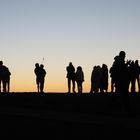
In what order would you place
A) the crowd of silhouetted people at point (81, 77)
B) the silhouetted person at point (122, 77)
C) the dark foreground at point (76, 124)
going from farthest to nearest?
the crowd of silhouetted people at point (81, 77) → the silhouetted person at point (122, 77) → the dark foreground at point (76, 124)

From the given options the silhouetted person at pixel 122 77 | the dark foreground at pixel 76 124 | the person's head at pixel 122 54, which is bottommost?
the dark foreground at pixel 76 124

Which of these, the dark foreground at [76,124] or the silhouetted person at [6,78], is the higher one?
the silhouetted person at [6,78]

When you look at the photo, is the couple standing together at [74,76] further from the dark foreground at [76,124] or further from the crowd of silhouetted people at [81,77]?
the dark foreground at [76,124]

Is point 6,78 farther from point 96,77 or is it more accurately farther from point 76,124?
point 76,124

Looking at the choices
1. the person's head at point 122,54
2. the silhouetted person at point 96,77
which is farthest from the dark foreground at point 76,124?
the silhouetted person at point 96,77

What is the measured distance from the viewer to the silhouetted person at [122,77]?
1936cm

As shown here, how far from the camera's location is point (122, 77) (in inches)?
768

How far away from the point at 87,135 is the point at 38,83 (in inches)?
825

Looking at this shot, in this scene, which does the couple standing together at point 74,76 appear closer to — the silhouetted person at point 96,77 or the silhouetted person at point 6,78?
the silhouetted person at point 96,77

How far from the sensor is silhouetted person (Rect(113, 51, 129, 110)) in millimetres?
19359

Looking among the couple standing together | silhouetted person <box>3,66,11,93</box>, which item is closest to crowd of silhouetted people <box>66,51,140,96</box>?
the couple standing together

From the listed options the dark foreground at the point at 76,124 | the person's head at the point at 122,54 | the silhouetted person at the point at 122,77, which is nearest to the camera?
the dark foreground at the point at 76,124

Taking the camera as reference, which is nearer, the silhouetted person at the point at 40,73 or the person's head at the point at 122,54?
the person's head at the point at 122,54

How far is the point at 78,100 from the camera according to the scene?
23750 millimetres
